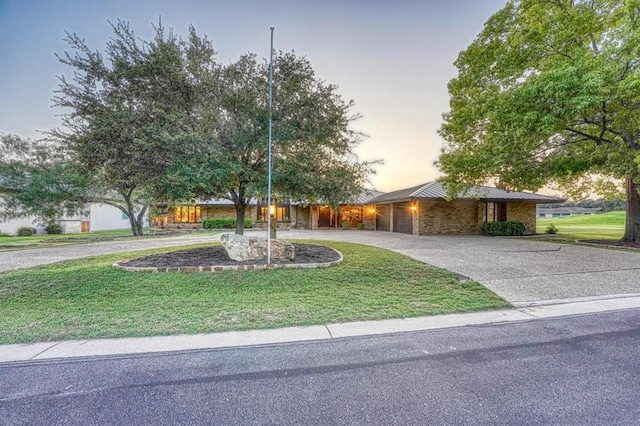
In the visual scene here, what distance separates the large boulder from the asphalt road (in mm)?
4902

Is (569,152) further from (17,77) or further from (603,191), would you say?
(17,77)

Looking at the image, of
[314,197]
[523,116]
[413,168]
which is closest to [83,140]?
[314,197]

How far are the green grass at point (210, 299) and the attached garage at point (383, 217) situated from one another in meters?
15.0

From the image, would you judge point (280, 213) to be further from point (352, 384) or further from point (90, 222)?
point (352, 384)

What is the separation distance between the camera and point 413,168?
2603 cm

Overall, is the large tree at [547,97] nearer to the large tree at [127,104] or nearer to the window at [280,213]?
the large tree at [127,104]

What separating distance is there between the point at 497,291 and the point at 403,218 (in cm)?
1486

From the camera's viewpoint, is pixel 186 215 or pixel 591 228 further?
pixel 591 228

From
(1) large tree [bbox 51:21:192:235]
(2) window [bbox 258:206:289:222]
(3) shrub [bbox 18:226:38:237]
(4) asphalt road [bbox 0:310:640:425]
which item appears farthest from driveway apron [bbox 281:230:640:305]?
(3) shrub [bbox 18:226:38:237]

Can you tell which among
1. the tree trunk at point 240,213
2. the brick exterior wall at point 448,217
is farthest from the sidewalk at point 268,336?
the brick exterior wall at point 448,217

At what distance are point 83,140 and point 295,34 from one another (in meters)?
7.74

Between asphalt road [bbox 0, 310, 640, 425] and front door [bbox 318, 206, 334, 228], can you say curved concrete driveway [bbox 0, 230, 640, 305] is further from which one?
front door [bbox 318, 206, 334, 228]

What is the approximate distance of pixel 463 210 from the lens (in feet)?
62.9

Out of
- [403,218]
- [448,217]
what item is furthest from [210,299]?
[403,218]
